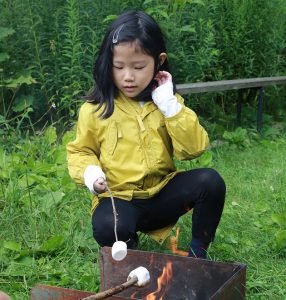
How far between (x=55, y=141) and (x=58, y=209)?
1.15 metres

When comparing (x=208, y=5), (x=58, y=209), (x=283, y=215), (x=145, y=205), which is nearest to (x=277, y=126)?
(x=208, y=5)

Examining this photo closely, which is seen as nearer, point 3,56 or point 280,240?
point 280,240

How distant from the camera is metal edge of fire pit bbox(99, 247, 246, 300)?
7.22 feet

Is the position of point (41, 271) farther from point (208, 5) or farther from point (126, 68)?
point (208, 5)

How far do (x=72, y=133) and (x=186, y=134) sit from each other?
2.00 meters

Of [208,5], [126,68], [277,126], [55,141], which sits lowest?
[277,126]

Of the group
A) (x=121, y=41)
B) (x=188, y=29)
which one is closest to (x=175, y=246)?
(x=121, y=41)

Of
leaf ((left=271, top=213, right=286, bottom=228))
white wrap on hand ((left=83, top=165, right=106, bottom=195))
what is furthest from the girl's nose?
leaf ((left=271, top=213, right=286, bottom=228))

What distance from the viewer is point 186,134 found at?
104 inches

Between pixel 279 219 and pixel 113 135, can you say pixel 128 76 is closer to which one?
pixel 113 135

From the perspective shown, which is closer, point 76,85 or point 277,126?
point 76,85

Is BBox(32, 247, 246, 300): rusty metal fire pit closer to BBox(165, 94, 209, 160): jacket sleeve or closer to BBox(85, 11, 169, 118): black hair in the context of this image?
BBox(165, 94, 209, 160): jacket sleeve

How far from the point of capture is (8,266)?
2.90m

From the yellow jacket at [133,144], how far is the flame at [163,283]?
0.44 metres
